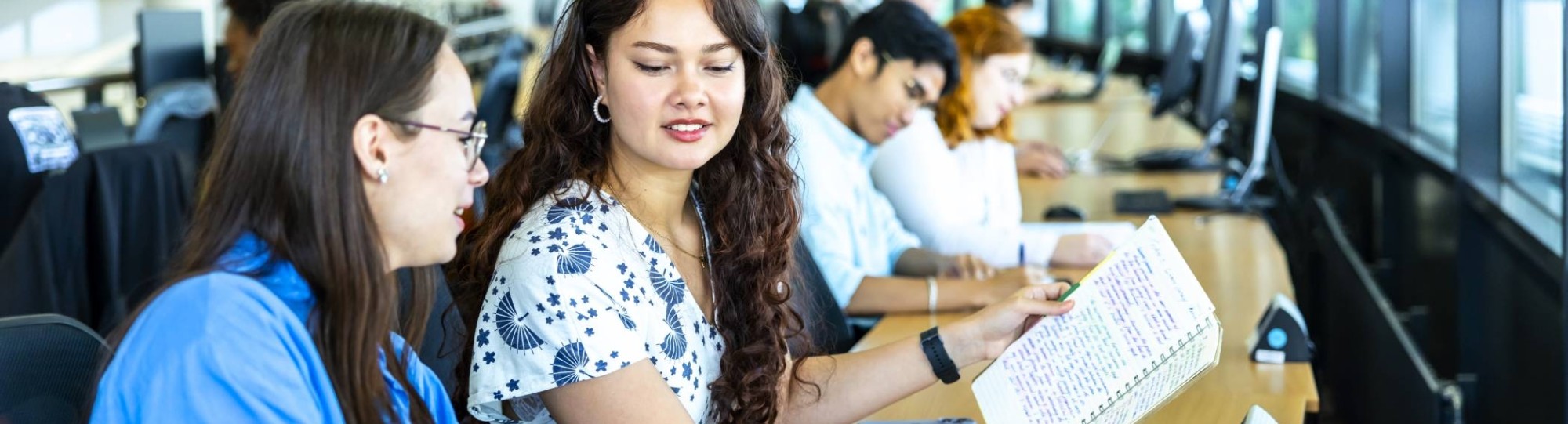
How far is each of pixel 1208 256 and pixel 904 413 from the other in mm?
1215

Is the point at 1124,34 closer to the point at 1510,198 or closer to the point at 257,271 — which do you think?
the point at 1510,198

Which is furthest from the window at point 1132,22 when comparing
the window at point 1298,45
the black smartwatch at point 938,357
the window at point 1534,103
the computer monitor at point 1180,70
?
the black smartwatch at point 938,357

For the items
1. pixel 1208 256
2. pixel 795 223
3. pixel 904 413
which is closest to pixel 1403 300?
pixel 1208 256

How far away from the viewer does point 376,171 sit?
105cm

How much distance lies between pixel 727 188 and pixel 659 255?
171 mm

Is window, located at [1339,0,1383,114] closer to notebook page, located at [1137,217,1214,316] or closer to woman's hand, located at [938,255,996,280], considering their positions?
woman's hand, located at [938,255,996,280]

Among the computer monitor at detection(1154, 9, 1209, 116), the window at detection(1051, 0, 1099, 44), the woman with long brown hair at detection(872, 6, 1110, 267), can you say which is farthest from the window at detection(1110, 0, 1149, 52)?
the woman with long brown hair at detection(872, 6, 1110, 267)

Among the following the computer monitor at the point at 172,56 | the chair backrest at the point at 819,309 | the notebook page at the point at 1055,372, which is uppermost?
the computer monitor at the point at 172,56

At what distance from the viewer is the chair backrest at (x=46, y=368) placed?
114 centimetres

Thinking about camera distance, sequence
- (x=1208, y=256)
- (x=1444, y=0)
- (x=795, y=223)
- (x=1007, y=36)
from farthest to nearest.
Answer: (x=1444, y=0) → (x=1007, y=36) → (x=1208, y=256) → (x=795, y=223)

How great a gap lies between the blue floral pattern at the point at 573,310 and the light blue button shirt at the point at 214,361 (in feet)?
1.16

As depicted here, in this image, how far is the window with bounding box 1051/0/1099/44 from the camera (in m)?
10.3

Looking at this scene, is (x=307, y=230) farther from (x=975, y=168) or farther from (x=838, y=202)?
(x=975, y=168)

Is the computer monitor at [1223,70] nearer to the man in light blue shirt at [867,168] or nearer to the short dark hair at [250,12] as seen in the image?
the man in light blue shirt at [867,168]
